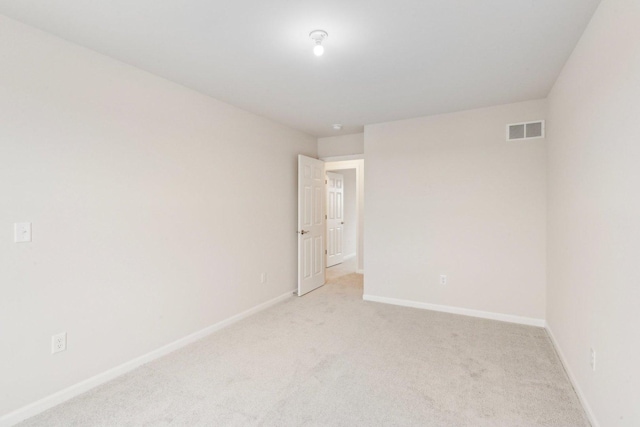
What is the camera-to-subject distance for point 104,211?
2312 millimetres

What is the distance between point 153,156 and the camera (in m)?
2.64

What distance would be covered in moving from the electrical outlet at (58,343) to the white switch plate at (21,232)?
2.21ft

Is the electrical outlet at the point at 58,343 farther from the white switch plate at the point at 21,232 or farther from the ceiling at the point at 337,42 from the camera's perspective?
the ceiling at the point at 337,42

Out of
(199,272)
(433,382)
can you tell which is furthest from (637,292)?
(199,272)

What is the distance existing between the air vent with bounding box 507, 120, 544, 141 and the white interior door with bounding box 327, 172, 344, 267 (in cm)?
372

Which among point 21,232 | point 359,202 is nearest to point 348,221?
point 359,202

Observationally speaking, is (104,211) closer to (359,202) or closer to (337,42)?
(337,42)

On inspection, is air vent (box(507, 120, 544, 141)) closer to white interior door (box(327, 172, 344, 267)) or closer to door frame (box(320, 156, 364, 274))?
door frame (box(320, 156, 364, 274))

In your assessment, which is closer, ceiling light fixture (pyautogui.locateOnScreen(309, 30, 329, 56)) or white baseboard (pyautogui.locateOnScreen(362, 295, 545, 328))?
ceiling light fixture (pyautogui.locateOnScreen(309, 30, 329, 56))

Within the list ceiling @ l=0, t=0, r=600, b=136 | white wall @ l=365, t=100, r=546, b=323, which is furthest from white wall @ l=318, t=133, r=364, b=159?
ceiling @ l=0, t=0, r=600, b=136

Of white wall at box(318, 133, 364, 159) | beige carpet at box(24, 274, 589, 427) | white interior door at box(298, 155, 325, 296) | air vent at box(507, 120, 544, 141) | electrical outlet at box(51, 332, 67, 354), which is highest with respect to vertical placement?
white wall at box(318, 133, 364, 159)

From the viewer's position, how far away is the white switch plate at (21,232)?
6.19ft

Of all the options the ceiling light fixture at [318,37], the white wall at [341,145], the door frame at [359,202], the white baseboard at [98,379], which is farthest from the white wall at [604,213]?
the door frame at [359,202]

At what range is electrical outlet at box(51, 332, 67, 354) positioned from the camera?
80.5 inches
